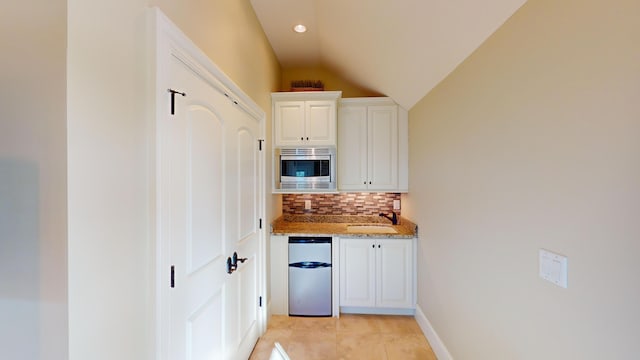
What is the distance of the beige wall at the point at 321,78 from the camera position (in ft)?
11.7

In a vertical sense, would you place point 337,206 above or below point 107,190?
below

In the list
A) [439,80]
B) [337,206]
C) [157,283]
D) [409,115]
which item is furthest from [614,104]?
[337,206]

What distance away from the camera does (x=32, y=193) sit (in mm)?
674

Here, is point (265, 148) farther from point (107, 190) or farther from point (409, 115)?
point (107, 190)

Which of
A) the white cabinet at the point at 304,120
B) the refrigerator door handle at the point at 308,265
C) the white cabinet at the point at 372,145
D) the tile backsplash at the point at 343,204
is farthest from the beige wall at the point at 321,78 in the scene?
the refrigerator door handle at the point at 308,265

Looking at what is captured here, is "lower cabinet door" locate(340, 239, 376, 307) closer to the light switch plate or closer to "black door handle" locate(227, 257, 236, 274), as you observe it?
"black door handle" locate(227, 257, 236, 274)

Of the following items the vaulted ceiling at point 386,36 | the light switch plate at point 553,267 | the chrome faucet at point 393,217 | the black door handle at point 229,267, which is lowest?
the black door handle at point 229,267

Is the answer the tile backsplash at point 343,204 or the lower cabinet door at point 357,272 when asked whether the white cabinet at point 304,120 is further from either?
the lower cabinet door at point 357,272

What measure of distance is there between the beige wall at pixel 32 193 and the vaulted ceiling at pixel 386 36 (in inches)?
66.2

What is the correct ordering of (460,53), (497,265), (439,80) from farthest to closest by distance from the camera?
1. (439,80)
2. (460,53)
3. (497,265)

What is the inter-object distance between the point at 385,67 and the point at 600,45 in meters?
1.81

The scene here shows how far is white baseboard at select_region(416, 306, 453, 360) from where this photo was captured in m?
2.08

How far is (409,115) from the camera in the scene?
308 centimetres

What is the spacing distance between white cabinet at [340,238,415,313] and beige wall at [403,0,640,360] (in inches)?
36.2
